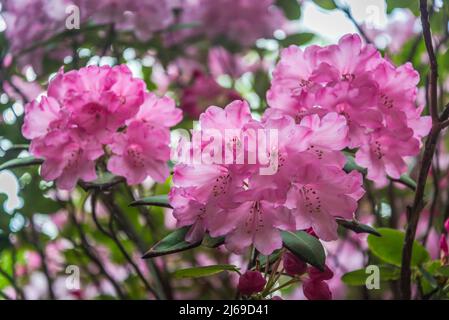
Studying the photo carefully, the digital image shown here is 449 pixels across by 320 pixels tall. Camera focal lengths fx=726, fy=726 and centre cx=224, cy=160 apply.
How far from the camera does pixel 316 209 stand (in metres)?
0.92

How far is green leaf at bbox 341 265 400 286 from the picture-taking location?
1.12 metres

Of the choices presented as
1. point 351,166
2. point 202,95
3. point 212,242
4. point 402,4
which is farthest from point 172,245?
point 202,95

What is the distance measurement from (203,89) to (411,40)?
0.53m

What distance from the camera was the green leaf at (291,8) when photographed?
182 centimetres

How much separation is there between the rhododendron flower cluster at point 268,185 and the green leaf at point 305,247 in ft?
0.07

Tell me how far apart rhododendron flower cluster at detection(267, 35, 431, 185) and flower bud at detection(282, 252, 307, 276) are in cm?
16

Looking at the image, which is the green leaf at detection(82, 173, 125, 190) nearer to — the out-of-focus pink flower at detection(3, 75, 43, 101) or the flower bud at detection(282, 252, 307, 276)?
the flower bud at detection(282, 252, 307, 276)

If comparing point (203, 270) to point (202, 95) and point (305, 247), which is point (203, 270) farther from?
point (202, 95)

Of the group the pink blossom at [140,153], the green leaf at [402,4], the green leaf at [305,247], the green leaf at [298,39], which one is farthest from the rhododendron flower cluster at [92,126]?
the green leaf at [298,39]

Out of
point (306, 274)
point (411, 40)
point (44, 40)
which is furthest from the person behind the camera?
point (411, 40)

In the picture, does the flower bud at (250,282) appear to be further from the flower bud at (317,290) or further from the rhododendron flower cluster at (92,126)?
the rhododendron flower cluster at (92,126)

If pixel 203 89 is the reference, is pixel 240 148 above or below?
above
